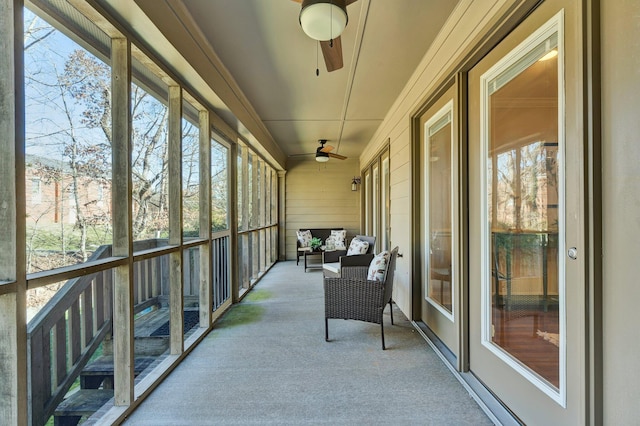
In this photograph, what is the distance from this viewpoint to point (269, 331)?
3160 millimetres

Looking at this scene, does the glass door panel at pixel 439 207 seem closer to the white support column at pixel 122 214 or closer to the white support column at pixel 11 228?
the white support column at pixel 122 214

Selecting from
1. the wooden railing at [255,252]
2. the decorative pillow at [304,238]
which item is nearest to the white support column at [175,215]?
the wooden railing at [255,252]

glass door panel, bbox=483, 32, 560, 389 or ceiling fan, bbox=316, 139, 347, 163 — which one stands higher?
ceiling fan, bbox=316, 139, 347, 163

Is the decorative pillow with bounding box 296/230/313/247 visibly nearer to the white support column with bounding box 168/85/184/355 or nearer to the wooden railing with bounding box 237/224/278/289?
the wooden railing with bounding box 237/224/278/289

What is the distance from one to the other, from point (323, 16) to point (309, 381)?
93.2 inches

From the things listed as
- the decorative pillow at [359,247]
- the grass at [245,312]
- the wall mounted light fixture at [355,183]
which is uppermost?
the wall mounted light fixture at [355,183]

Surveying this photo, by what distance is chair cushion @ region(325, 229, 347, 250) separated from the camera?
7262 mm

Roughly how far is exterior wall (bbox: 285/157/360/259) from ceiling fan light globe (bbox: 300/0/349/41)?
6.33m

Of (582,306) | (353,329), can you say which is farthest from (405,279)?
(582,306)

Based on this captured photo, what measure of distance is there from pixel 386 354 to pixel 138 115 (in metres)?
2.86

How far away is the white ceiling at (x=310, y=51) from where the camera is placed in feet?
6.79

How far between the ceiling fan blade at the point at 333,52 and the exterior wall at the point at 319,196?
18.8ft

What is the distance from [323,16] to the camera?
5.04ft

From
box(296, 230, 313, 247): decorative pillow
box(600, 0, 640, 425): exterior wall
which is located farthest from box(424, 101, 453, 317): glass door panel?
box(296, 230, 313, 247): decorative pillow
